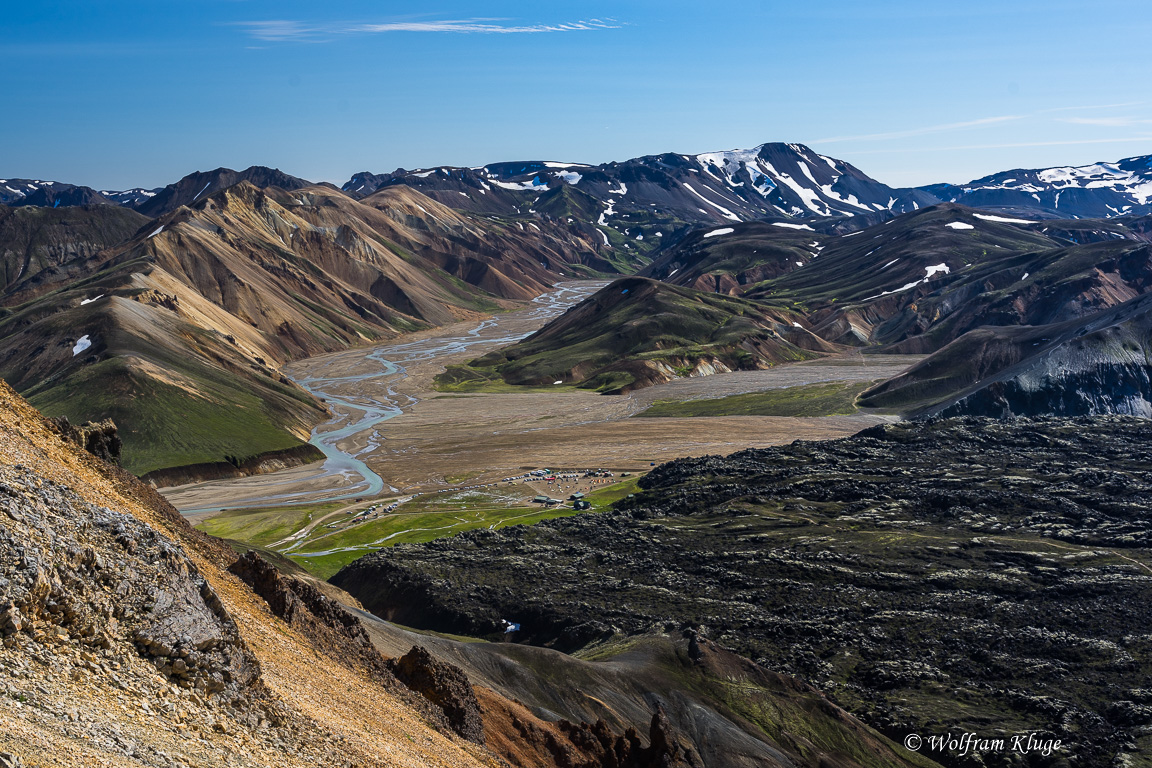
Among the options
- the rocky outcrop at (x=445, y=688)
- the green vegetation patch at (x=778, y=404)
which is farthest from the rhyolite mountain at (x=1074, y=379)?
the rocky outcrop at (x=445, y=688)

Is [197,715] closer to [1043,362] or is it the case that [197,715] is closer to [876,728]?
[876,728]

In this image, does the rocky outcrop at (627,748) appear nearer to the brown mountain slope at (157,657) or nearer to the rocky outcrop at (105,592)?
the brown mountain slope at (157,657)

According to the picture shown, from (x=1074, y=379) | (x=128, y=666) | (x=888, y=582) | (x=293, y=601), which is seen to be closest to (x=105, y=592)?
(x=128, y=666)

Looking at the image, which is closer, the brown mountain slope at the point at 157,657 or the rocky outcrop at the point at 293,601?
the brown mountain slope at the point at 157,657

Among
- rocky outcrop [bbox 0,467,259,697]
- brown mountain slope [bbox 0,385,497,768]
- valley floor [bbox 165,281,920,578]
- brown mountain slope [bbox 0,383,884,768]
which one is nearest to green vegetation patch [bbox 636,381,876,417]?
valley floor [bbox 165,281,920,578]

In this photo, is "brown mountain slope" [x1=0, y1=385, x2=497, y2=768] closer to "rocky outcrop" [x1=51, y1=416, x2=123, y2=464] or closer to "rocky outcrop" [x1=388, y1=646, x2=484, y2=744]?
"rocky outcrop" [x1=388, y1=646, x2=484, y2=744]

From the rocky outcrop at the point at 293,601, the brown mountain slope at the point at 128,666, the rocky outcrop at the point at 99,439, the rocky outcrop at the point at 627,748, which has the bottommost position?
the rocky outcrop at the point at 627,748
